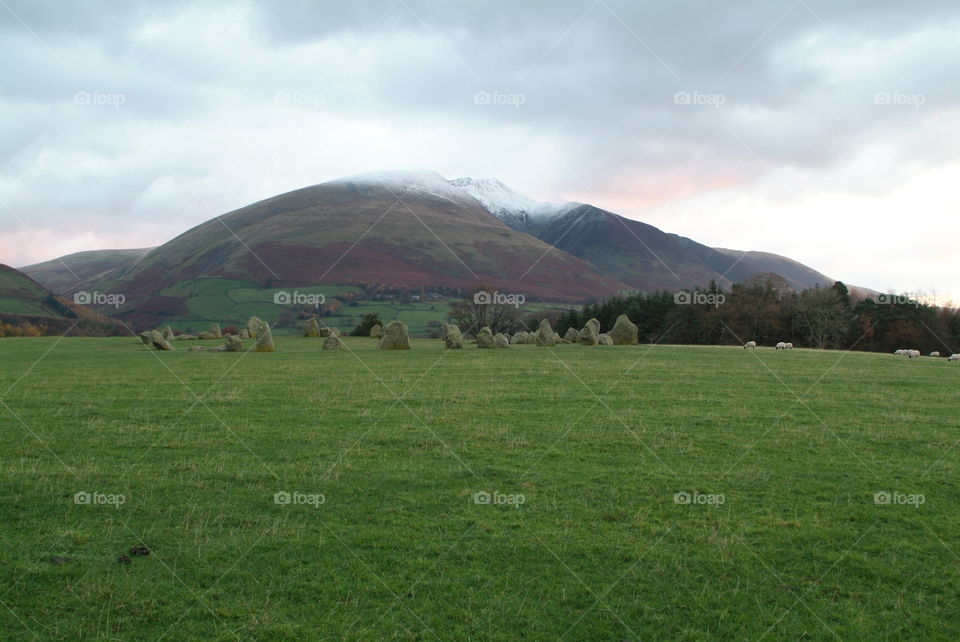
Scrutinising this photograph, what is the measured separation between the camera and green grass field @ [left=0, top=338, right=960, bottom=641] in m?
6.22

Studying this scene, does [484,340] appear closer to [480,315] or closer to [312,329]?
[480,315]

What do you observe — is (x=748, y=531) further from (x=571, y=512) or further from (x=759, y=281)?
(x=759, y=281)

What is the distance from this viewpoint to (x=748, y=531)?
26.0 feet

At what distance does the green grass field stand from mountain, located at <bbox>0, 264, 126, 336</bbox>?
149 ft

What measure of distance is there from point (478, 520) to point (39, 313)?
97.3m

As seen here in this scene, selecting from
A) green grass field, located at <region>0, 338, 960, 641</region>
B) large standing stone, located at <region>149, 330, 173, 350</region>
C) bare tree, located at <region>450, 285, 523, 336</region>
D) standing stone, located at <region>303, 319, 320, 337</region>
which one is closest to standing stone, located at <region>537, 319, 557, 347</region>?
bare tree, located at <region>450, 285, 523, 336</region>

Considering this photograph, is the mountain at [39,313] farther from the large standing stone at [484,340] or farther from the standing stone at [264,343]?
the large standing stone at [484,340]

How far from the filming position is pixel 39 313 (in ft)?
277

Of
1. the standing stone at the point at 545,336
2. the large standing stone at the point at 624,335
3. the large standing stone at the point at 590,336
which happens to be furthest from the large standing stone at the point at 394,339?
the large standing stone at the point at 624,335

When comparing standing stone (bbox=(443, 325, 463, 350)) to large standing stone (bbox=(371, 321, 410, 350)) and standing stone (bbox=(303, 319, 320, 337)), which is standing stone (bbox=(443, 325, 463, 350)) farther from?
standing stone (bbox=(303, 319, 320, 337))

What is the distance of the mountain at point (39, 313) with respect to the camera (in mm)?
56062

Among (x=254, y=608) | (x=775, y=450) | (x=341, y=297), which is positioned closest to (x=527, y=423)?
(x=775, y=450)

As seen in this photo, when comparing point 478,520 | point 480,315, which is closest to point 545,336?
point 480,315

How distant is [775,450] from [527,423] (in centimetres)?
510
